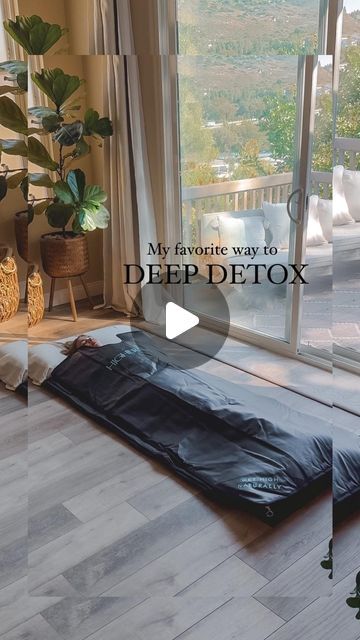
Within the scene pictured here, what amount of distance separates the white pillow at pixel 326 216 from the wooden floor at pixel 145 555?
55 cm

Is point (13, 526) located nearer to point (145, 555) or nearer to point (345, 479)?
point (145, 555)

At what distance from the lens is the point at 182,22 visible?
3.07 meters

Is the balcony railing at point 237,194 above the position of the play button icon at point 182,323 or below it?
above

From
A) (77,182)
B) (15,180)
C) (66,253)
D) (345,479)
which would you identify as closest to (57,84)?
(77,182)

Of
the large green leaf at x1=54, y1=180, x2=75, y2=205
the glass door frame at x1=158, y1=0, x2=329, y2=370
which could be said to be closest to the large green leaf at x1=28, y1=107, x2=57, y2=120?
the large green leaf at x1=54, y1=180, x2=75, y2=205

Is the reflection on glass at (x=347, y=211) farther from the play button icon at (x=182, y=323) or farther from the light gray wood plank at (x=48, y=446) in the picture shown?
the light gray wood plank at (x=48, y=446)

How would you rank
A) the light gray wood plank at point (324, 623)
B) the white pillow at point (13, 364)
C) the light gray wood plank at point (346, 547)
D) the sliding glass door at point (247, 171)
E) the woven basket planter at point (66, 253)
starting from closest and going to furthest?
the light gray wood plank at point (324, 623), the light gray wood plank at point (346, 547), the sliding glass door at point (247, 171), the woven basket planter at point (66, 253), the white pillow at point (13, 364)

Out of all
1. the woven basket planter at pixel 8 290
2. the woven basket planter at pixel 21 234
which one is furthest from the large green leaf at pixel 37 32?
the woven basket planter at pixel 8 290

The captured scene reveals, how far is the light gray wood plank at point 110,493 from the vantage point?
78.2 inches

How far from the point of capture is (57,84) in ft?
6.87

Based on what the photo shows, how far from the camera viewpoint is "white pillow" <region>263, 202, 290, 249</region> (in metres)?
2.09

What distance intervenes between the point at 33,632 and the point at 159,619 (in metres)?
0.33

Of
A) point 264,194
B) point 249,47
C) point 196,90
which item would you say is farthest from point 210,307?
point 249,47

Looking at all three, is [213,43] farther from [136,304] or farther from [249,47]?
[136,304]
